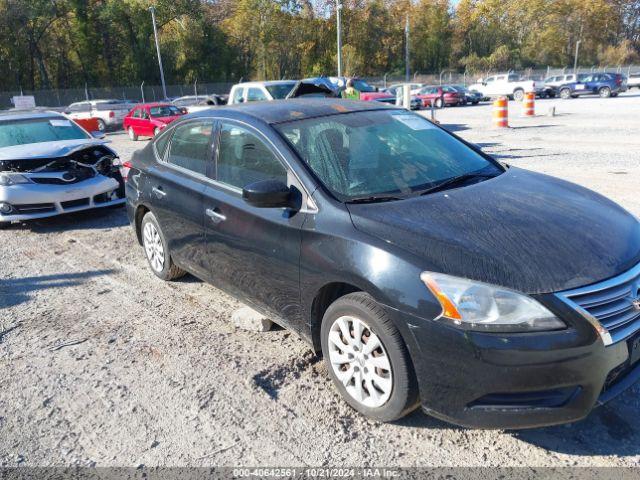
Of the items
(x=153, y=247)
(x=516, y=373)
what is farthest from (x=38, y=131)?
(x=516, y=373)

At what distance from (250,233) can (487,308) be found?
5.53 ft

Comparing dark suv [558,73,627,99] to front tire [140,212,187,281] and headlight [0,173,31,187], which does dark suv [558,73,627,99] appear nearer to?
headlight [0,173,31,187]

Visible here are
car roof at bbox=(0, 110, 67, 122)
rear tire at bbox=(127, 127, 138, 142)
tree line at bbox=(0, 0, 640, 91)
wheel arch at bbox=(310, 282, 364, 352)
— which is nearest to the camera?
wheel arch at bbox=(310, 282, 364, 352)

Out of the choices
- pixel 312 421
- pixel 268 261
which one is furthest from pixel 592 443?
pixel 268 261

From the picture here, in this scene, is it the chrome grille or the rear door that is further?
the rear door

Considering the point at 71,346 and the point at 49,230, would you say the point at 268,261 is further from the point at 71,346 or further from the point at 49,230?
the point at 49,230

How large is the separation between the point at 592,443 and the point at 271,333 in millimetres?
2207

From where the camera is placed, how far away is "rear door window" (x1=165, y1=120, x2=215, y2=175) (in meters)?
4.22

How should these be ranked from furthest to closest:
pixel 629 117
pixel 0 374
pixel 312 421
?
1. pixel 629 117
2. pixel 0 374
3. pixel 312 421

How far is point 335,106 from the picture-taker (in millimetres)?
4121

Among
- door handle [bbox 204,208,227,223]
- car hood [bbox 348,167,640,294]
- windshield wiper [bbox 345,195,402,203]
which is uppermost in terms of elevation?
windshield wiper [bbox 345,195,402,203]

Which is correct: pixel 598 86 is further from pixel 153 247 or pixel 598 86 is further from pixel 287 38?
pixel 287 38

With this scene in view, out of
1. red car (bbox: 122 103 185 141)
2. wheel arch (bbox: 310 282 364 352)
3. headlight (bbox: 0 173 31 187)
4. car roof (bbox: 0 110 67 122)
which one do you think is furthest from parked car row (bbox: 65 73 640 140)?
wheel arch (bbox: 310 282 364 352)

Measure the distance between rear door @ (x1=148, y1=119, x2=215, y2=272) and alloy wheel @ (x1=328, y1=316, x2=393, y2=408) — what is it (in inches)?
63.3
